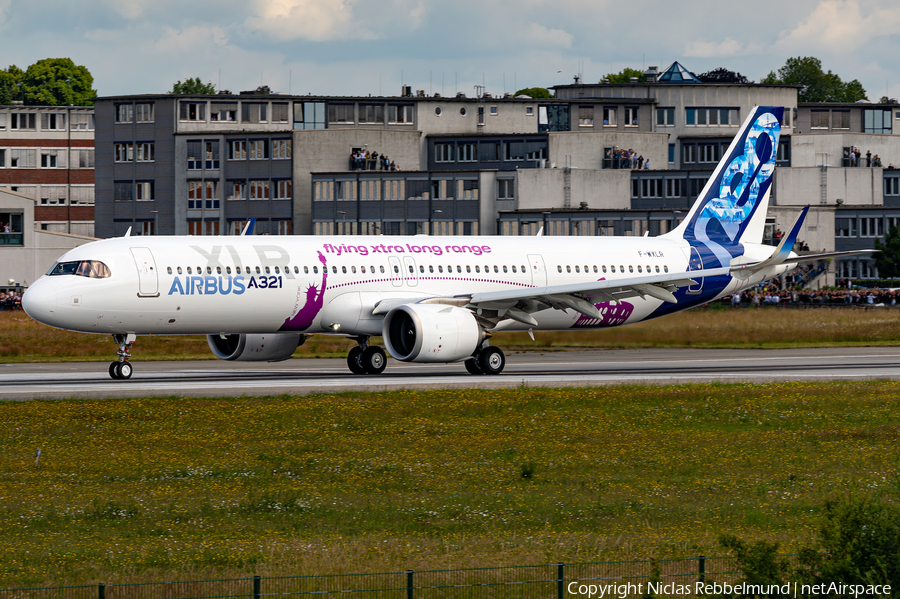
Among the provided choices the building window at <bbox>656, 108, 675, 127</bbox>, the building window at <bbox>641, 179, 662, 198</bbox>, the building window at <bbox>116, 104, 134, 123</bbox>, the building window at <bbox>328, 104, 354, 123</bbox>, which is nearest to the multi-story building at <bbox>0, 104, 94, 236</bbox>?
the building window at <bbox>116, 104, 134, 123</bbox>

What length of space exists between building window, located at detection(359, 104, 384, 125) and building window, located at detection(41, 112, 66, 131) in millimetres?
59613

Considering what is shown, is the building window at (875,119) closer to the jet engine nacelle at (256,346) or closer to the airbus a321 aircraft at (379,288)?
the airbus a321 aircraft at (379,288)

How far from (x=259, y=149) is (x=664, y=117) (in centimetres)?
5015

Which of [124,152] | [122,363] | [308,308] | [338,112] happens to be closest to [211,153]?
[124,152]

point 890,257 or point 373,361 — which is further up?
point 890,257

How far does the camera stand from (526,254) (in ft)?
153

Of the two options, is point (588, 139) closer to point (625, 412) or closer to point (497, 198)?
point (497, 198)

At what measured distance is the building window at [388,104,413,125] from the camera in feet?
449

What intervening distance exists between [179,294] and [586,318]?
1631 cm

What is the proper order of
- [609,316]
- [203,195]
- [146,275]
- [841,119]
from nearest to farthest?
1. [146,275]
2. [609,316]
3. [203,195]
4. [841,119]

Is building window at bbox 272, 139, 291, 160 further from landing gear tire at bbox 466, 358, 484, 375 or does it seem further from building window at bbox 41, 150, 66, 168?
Result: landing gear tire at bbox 466, 358, 484, 375

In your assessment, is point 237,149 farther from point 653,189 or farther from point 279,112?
point 653,189

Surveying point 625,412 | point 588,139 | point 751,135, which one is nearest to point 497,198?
point 588,139

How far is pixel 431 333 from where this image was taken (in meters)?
40.0
